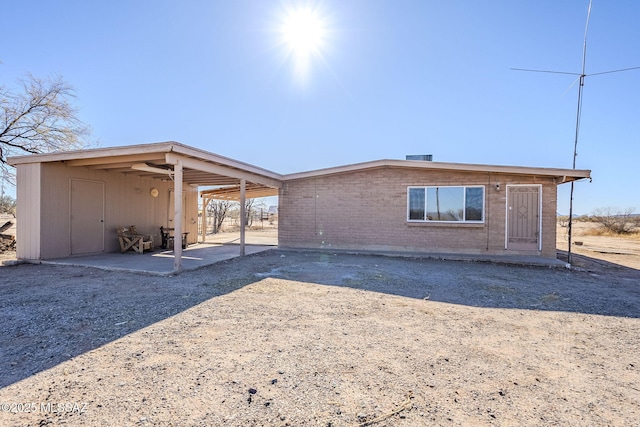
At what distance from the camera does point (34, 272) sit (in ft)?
Result: 21.3

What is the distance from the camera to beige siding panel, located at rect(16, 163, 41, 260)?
7492 mm

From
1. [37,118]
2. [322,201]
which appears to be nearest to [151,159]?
[322,201]

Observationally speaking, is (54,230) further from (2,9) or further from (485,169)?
(485,169)

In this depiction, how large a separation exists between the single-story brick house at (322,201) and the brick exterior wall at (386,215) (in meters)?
0.03

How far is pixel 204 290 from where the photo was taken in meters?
5.25

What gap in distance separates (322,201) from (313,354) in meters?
8.40

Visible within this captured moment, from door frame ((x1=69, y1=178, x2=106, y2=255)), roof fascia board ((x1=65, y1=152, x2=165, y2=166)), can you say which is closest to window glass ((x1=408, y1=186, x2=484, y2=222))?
roof fascia board ((x1=65, y1=152, x2=165, y2=166))

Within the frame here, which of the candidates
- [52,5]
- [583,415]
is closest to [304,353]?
[583,415]

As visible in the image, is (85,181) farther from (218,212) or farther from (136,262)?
(218,212)

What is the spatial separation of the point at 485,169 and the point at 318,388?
893 centimetres

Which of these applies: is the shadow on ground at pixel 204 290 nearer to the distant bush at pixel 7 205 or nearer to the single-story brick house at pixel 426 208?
the single-story brick house at pixel 426 208

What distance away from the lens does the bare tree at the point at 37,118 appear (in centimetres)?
1128

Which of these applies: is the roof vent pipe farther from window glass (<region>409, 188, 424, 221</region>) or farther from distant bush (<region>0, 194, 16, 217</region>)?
distant bush (<region>0, 194, 16, 217</region>)

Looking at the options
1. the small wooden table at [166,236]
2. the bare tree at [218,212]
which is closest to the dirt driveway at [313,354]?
the small wooden table at [166,236]
